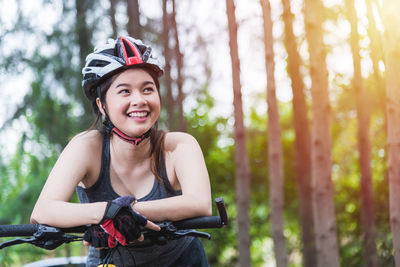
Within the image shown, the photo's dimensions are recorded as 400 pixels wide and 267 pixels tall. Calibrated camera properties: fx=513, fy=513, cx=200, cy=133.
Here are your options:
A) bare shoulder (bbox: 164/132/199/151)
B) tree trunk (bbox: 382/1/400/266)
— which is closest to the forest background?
tree trunk (bbox: 382/1/400/266)

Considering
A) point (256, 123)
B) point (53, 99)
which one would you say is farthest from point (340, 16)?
point (256, 123)

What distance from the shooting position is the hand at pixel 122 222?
186 cm

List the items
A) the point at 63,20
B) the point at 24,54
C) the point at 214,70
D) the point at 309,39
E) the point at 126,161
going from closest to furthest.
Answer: the point at 126,161
the point at 309,39
the point at 24,54
the point at 63,20
the point at 214,70

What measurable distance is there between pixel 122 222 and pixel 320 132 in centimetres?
337

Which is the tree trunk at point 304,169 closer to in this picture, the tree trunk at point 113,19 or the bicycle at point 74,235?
the tree trunk at point 113,19

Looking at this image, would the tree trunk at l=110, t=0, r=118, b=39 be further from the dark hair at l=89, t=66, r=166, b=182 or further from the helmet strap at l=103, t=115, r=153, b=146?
the helmet strap at l=103, t=115, r=153, b=146

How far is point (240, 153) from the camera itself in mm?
5758

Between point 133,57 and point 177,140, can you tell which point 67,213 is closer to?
point 177,140

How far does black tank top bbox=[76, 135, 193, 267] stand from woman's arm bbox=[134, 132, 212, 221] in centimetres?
9

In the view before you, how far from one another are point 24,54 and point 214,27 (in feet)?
13.7

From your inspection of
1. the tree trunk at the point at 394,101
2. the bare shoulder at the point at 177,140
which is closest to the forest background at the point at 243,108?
the tree trunk at the point at 394,101

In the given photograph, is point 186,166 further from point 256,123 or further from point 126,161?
point 256,123

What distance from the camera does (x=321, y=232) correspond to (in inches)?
201

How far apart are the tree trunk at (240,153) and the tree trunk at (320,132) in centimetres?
79
